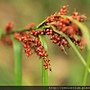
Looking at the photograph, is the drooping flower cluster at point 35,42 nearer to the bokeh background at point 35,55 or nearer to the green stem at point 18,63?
the green stem at point 18,63

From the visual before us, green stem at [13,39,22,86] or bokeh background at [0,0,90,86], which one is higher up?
bokeh background at [0,0,90,86]

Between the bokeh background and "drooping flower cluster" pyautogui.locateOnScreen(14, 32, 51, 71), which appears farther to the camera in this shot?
the bokeh background

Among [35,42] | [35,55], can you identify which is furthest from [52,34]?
[35,55]

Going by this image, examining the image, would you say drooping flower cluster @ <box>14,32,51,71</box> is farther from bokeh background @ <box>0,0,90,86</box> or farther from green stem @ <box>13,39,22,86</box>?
bokeh background @ <box>0,0,90,86</box>

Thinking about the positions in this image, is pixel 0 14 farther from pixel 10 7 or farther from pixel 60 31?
pixel 60 31

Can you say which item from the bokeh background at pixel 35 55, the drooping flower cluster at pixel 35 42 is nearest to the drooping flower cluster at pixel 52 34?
the drooping flower cluster at pixel 35 42

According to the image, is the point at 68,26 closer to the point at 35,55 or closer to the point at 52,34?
the point at 52,34

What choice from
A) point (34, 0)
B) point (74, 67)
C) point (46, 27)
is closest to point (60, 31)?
point (46, 27)

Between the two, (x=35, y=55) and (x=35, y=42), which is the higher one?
(x=35, y=55)

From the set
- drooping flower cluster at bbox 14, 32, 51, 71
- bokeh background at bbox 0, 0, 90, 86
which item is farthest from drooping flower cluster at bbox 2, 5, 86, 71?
bokeh background at bbox 0, 0, 90, 86
